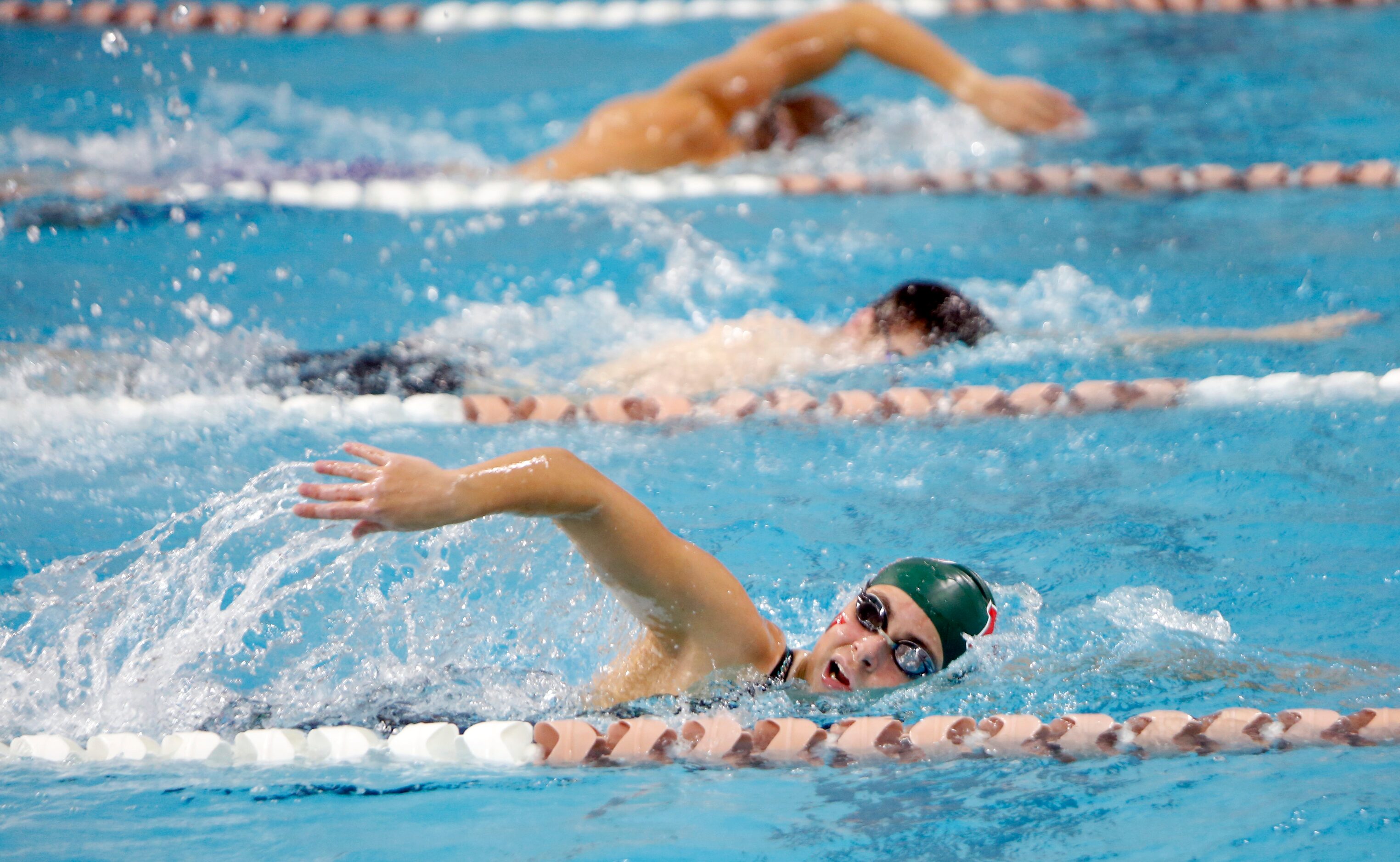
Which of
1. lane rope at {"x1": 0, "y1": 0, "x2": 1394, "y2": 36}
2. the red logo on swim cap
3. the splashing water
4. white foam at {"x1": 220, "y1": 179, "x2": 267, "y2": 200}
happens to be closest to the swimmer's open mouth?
the red logo on swim cap

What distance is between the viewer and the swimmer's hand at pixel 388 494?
→ 1922 mm

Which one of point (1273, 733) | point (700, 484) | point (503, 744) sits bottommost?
point (1273, 733)

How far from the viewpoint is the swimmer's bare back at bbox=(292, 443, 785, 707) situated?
196 centimetres

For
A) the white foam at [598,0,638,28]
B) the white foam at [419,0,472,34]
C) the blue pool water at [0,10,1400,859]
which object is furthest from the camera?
the white foam at [598,0,638,28]

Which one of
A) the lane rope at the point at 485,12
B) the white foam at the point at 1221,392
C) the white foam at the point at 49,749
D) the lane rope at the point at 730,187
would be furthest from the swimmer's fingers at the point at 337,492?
the lane rope at the point at 485,12

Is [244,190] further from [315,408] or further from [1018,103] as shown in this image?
[1018,103]

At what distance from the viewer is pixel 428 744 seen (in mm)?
2488

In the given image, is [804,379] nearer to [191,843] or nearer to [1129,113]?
[191,843]

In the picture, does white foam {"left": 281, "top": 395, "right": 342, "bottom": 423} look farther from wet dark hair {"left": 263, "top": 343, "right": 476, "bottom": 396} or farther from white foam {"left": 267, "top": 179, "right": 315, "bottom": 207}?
white foam {"left": 267, "top": 179, "right": 315, "bottom": 207}

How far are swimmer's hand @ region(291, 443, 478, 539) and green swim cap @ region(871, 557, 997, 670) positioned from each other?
95cm

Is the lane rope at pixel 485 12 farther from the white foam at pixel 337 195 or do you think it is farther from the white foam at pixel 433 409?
the white foam at pixel 433 409

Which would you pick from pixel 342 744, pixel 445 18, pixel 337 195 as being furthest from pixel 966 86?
pixel 342 744

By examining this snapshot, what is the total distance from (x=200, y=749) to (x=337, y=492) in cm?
82

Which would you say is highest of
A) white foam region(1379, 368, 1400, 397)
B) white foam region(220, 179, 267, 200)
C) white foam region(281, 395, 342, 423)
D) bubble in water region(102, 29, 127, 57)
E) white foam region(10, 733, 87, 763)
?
bubble in water region(102, 29, 127, 57)
